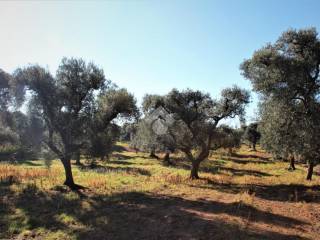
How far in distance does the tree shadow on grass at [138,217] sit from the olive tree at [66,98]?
3814mm

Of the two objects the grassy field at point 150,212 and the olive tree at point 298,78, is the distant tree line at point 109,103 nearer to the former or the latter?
the olive tree at point 298,78

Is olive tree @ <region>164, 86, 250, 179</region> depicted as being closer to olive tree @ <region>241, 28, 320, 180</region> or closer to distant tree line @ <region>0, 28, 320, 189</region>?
distant tree line @ <region>0, 28, 320, 189</region>

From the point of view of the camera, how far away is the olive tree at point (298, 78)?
63.8 feet

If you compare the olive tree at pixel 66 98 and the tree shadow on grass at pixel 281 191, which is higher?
the olive tree at pixel 66 98

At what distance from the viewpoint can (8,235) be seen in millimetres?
10984

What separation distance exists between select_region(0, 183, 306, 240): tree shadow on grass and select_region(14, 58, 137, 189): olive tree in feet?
12.5

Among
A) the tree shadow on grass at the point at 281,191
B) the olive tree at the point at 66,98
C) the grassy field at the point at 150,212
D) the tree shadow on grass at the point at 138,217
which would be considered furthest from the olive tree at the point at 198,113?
the tree shadow on grass at the point at 138,217

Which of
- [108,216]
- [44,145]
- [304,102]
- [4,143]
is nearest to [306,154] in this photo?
[304,102]

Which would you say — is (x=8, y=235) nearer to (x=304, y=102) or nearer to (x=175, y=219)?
(x=175, y=219)

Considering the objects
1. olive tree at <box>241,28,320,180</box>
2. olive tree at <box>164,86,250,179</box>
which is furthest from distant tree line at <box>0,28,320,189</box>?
olive tree at <box>164,86,250,179</box>

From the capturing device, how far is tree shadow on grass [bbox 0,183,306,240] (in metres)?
11.2

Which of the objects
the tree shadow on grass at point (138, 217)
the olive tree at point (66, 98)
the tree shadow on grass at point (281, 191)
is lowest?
the tree shadow on grass at point (138, 217)

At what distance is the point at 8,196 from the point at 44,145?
5087mm

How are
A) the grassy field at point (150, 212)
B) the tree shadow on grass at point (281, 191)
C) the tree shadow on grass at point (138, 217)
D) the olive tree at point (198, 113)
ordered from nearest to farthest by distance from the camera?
the tree shadow on grass at point (138, 217)
the grassy field at point (150, 212)
the tree shadow on grass at point (281, 191)
the olive tree at point (198, 113)
